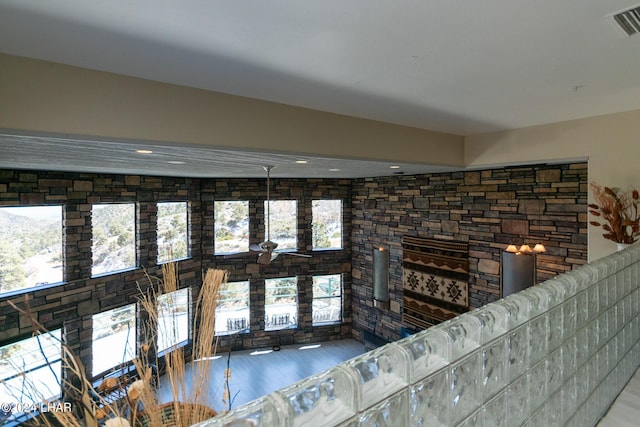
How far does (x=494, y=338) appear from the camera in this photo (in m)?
0.82

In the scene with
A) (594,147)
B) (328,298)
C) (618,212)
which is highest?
(594,147)

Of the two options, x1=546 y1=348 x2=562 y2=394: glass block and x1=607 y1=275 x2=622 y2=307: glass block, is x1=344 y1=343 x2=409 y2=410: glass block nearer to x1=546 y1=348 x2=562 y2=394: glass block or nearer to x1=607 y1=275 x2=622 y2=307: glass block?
x1=546 y1=348 x2=562 y2=394: glass block

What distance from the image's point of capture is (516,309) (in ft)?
2.92

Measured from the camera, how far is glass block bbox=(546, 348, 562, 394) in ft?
3.34

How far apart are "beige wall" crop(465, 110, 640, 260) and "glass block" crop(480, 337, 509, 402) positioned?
10.7 feet

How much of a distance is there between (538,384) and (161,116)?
239 cm

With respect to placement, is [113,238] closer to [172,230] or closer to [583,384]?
[172,230]

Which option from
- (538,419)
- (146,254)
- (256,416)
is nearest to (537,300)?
(538,419)

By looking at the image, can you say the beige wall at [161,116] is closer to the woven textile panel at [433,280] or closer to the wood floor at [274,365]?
the woven textile panel at [433,280]

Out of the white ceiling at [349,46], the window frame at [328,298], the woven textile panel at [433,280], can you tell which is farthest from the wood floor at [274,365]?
the white ceiling at [349,46]

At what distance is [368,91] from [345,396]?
228 centimetres

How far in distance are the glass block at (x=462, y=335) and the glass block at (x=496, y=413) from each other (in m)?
0.17

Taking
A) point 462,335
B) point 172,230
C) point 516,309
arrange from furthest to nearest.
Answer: point 172,230, point 516,309, point 462,335

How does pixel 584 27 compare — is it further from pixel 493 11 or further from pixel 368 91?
pixel 368 91
